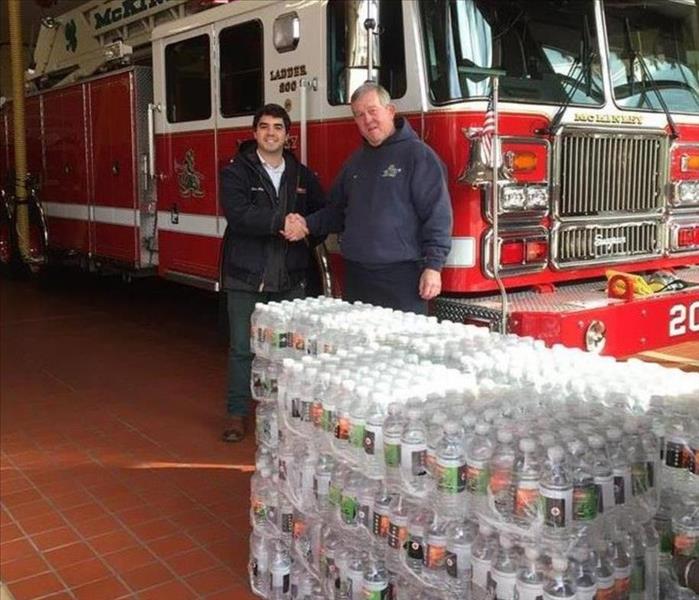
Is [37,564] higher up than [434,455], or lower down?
lower down

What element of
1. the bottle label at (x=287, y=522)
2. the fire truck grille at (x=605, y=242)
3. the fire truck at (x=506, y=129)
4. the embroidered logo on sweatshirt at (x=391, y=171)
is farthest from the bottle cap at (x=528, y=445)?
the fire truck grille at (x=605, y=242)

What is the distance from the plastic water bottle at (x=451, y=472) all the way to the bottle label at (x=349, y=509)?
1.27ft

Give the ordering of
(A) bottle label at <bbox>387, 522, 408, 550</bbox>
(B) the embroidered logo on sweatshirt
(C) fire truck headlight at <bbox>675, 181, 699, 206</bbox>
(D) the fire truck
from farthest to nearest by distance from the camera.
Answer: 1. (C) fire truck headlight at <bbox>675, 181, 699, 206</bbox>
2. (D) the fire truck
3. (B) the embroidered logo on sweatshirt
4. (A) bottle label at <bbox>387, 522, 408, 550</bbox>

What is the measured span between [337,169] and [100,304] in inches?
219

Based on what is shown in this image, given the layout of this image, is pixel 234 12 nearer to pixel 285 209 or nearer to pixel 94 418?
pixel 285 209

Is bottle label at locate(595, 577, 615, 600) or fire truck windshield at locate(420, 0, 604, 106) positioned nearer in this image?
bottle label at locate(595, 577, 615, 600)

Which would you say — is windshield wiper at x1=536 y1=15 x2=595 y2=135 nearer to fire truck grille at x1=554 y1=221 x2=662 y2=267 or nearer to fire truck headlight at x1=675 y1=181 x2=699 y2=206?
fire truck grille at x1=554 y1=221 x2=662 y2=267

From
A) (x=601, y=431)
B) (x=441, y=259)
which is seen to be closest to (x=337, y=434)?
(x=601, y=431)

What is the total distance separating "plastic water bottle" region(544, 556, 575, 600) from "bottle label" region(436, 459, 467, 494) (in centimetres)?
28

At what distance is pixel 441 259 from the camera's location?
12.8 ft

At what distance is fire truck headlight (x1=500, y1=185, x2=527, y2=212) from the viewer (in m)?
4.23

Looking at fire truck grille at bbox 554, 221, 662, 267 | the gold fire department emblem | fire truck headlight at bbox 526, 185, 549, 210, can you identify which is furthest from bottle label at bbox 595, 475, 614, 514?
the gold fire department emblem

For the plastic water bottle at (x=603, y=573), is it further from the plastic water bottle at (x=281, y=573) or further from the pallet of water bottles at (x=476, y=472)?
the plastic water bottle at (x=281, y=573)

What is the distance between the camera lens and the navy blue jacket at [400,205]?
388 centimetres
